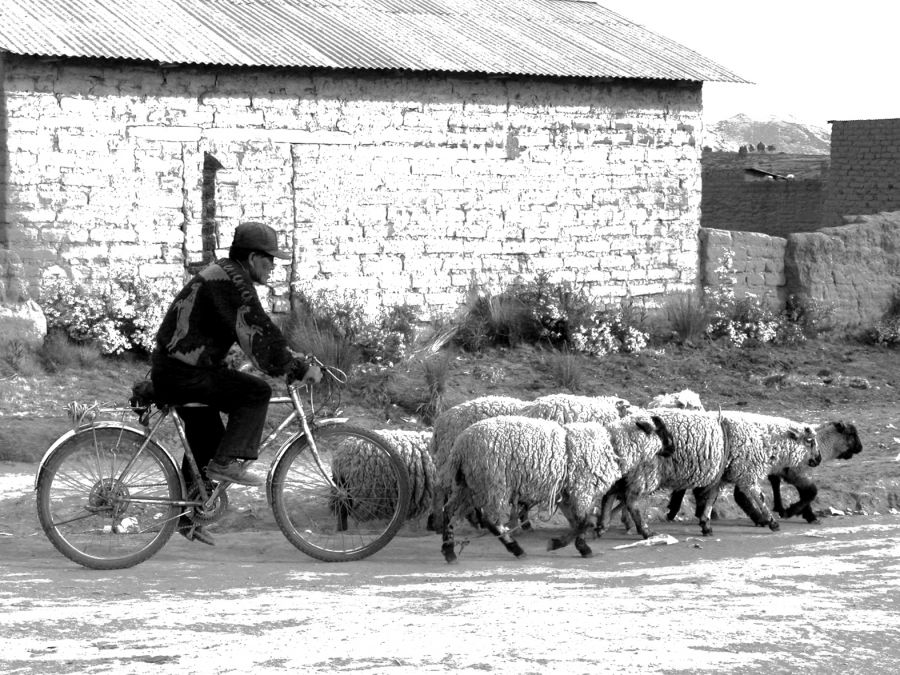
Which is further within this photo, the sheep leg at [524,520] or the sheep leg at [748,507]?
the sheep leg at [748,507]

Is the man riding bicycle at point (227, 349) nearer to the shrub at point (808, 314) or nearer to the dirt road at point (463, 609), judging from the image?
the dirt road at point (463, 609)

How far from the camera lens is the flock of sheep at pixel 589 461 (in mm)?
7516

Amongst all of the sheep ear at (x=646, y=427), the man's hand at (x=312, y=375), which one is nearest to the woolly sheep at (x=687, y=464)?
the sheep ear at (x=646, y=427)

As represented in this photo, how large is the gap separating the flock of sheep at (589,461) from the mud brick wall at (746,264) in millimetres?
7582

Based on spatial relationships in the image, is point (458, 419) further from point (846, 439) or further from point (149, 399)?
point (846, 439)

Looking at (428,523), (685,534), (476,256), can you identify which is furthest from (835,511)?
(476,256)

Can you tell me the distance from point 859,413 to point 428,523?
20.6 ft

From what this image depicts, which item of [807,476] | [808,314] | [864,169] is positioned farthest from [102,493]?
[864,169]

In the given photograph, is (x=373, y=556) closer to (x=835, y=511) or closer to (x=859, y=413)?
(x=835, y=511)

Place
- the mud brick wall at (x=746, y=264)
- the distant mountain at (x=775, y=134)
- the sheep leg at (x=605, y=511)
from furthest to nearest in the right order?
1. the distant mountain at (x=775, y=134)
2. the mud brick wall at (x=746, y=264)
3. the sheep leg at (x=605, y=511)

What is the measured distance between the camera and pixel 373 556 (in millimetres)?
7504

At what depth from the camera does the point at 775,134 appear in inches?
2068

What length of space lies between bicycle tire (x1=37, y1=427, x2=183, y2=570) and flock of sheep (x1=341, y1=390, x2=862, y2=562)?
3.36ft

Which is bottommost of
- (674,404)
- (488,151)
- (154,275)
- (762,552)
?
(762,552)
